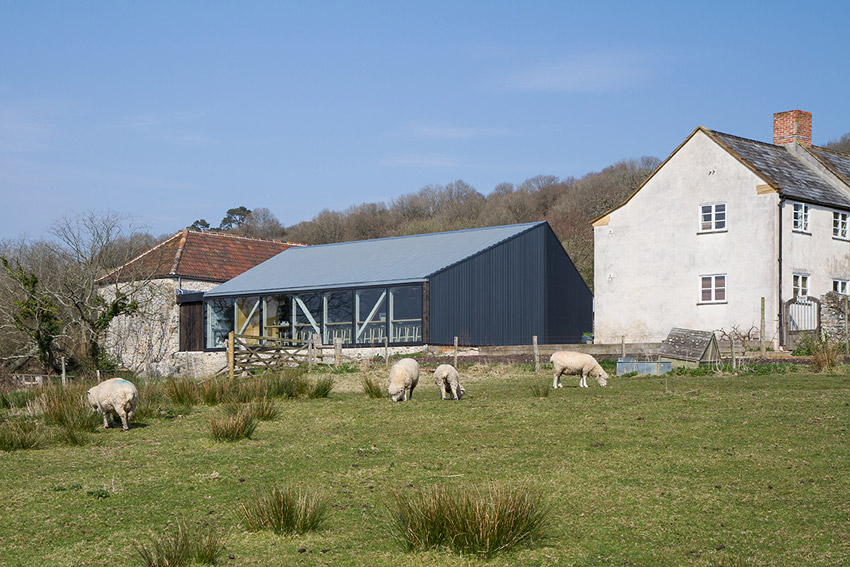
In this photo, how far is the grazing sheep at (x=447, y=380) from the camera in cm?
1745

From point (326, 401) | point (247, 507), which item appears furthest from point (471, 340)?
point (247, 507)

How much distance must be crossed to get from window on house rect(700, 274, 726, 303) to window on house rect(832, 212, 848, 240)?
4.76 meters

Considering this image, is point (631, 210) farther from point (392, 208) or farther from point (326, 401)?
point (392, 208)

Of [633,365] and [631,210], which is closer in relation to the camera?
[633,365]

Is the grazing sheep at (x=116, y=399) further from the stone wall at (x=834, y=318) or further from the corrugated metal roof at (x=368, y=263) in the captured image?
the stone wall at (x=834, y=318)

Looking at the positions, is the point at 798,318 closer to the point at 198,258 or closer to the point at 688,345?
the point at 688,345

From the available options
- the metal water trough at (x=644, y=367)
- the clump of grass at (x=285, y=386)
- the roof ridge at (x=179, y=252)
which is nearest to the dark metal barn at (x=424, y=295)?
the roof ridge at (x=179, y=252)

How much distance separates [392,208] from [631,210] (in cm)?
6999

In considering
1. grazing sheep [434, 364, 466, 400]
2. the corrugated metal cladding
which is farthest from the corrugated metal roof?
grazing sheep [434, 364, 466, 400]

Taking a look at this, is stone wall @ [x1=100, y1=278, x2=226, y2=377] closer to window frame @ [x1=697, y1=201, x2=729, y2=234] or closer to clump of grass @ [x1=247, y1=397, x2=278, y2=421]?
window frame @ [x1=697, y1=201, x2=729, y2=234]

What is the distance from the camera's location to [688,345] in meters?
23.8

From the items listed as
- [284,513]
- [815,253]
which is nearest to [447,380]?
[284,513]

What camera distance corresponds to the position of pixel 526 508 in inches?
301

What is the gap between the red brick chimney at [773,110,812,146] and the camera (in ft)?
119
